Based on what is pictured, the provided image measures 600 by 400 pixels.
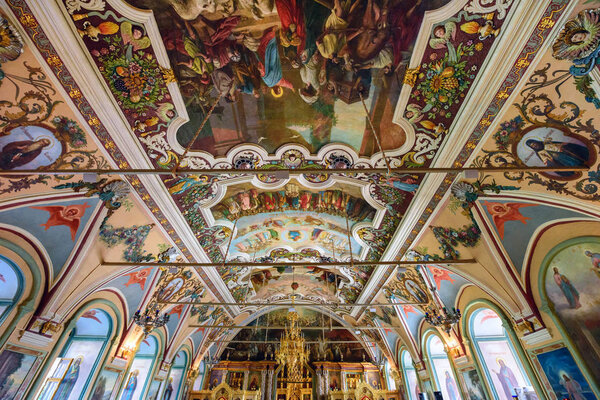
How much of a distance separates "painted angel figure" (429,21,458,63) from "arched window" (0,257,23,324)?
1039cm

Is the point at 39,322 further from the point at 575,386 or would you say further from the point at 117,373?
the point at 575,386

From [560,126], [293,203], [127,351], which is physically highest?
[293,203]

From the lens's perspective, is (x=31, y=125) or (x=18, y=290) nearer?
(x=31, y=125)

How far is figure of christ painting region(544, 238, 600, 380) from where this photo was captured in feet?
18.9

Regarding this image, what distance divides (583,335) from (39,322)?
1316cm

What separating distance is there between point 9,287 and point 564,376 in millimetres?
13707

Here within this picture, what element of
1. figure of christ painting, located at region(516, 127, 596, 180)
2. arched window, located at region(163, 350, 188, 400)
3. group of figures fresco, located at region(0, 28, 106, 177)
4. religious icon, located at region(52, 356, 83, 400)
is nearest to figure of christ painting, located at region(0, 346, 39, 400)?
religious icon, located at region(52, 356, 83, 400)

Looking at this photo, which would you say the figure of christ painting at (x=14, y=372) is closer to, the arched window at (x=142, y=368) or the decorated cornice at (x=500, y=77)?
the arched window at (x=142, y=368)

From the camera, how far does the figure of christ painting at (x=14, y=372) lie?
6.39m

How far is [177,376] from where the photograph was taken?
15.9m

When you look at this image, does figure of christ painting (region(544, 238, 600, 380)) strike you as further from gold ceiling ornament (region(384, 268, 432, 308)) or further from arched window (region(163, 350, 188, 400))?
arched window (region(163, 350, 188, 400))

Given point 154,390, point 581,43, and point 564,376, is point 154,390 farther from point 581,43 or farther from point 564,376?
point 581,43

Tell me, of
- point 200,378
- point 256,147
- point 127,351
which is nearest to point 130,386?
point 127,351

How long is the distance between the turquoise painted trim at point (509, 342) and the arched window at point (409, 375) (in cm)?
696
